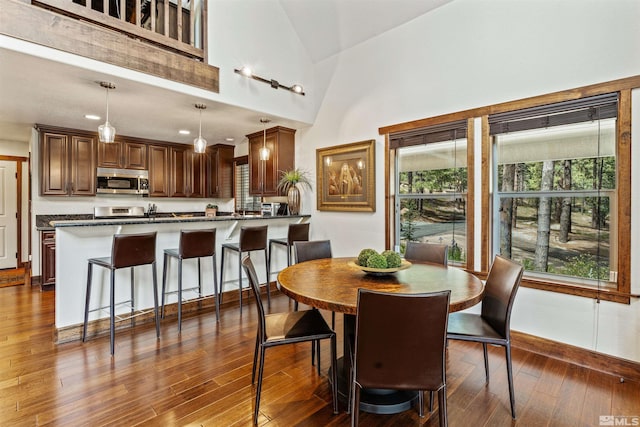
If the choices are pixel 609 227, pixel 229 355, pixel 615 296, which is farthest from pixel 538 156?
pixel 229 355

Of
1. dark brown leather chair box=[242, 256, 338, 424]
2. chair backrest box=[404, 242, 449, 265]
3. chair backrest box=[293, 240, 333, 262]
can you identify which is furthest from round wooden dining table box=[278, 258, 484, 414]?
chair backrest box=[293, 240, 333, 262]

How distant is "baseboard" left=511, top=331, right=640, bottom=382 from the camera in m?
2.26

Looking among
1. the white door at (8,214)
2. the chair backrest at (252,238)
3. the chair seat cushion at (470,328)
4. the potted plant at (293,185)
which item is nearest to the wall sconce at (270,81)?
the potted plant at (293,185)

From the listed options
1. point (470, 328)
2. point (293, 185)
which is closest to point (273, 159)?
point (293, 185)

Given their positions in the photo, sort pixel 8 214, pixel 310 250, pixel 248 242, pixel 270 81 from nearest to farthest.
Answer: pixel 310 250
pixel 248 242
pixel 270 81
pixel 8 214

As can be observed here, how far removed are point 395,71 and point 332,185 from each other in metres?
1.62

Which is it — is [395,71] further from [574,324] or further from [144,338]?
[144,338]

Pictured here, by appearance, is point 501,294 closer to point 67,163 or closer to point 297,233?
point 297,233

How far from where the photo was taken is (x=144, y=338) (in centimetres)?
288

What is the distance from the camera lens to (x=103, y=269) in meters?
3.06

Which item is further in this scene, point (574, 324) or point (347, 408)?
point (574, 324)

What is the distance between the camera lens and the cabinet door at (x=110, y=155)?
5086mm

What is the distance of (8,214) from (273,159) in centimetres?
507

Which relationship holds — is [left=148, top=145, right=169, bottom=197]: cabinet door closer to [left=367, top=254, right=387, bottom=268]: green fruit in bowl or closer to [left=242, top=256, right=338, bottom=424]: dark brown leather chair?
[left=242, top=256, right=338, bottom=424]: dark brown leather chair
